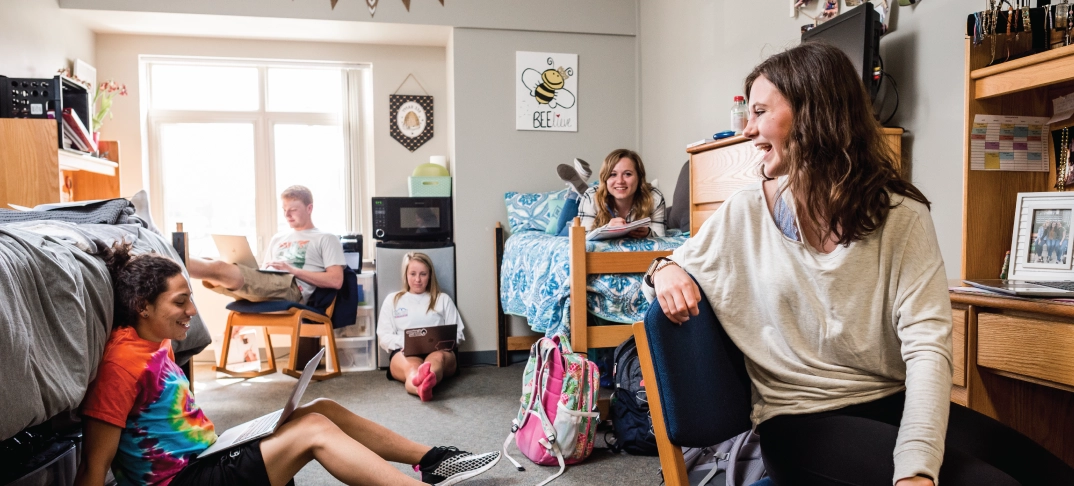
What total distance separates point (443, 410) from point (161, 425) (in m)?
1.48

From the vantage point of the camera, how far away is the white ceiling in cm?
370

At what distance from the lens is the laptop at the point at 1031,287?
1.17m

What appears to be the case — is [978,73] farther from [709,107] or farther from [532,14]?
[532,14]

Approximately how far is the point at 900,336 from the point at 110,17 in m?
4.24

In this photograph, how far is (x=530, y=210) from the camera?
3.70 m

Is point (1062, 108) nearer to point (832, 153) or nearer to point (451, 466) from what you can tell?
point (832, 153)

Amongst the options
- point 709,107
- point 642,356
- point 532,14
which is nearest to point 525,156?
point 532,14

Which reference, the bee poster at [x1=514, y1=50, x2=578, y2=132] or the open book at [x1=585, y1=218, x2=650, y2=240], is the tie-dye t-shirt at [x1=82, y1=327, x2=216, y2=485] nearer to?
the open book at [x1=585, y1=218, x2=650, y2=240]

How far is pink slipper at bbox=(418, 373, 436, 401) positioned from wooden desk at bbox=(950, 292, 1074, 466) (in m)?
2.18

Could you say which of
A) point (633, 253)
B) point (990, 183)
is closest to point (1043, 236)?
point (990, 183)

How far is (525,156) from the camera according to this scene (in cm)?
392

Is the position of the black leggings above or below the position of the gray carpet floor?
above

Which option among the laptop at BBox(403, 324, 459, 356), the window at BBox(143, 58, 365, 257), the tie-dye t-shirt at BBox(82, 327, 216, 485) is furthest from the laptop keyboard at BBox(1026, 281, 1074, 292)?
the window at BBox(143, 58, 365, 257)

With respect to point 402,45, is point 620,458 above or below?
below
